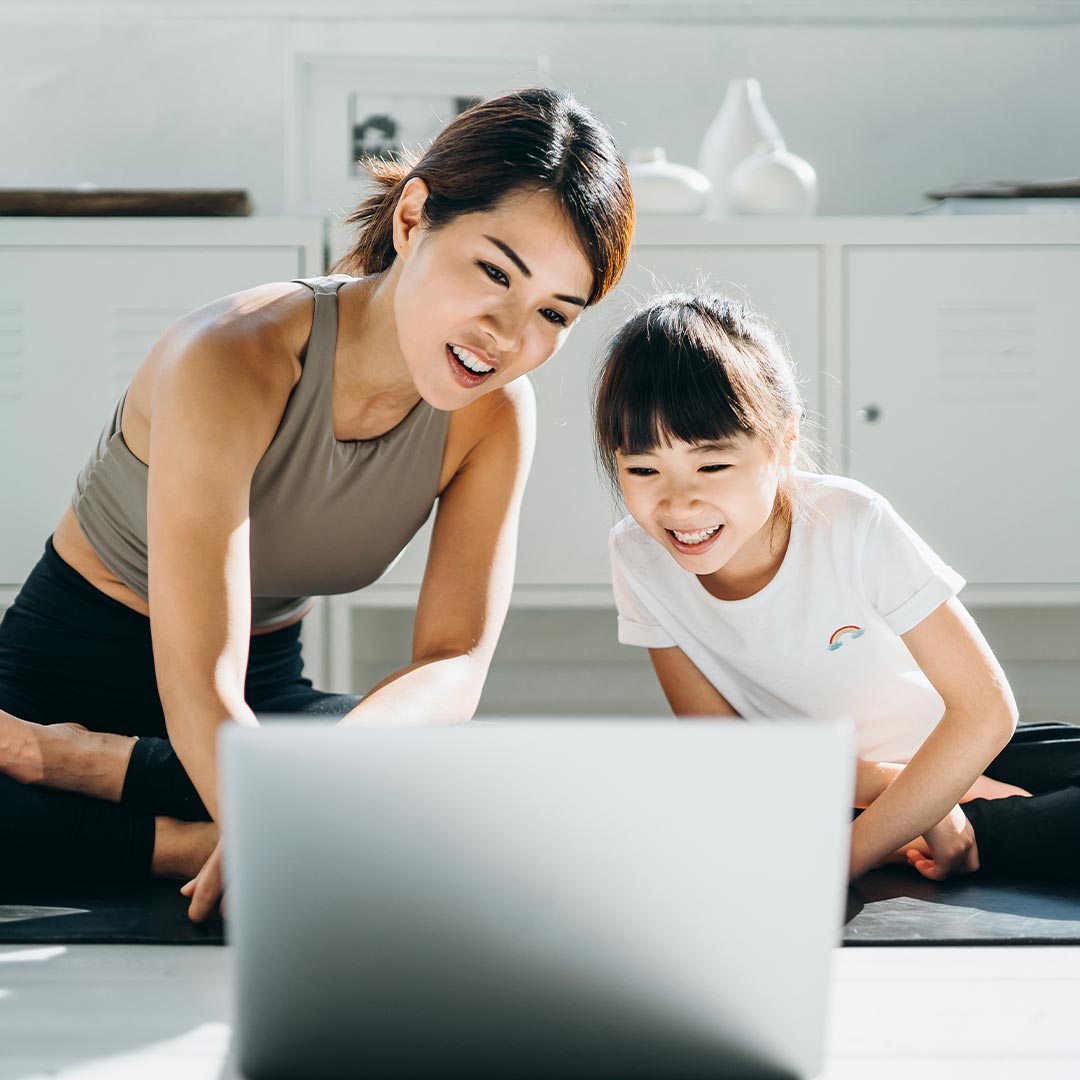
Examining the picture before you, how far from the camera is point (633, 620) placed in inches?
60.4

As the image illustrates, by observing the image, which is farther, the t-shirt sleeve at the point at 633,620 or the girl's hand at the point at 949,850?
the t-shirt sleeve at the point at 633,620

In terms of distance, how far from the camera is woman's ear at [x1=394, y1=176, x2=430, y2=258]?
50.2 inches

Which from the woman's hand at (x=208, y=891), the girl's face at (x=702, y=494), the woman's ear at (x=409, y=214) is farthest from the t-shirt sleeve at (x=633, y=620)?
the woman's hand at (x=208, y=891)

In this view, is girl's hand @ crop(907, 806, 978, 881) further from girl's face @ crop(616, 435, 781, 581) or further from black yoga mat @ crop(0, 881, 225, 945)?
black yoga mat @ crop(0, 881, 225, 945)

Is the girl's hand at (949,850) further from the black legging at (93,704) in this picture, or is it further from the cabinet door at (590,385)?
the cabinet door at (590,385)

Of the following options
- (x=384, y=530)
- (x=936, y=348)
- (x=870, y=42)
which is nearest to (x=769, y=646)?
(x=384, y=530)

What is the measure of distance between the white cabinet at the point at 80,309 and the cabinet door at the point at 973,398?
1055 millimetres

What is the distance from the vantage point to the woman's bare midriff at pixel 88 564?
147cm

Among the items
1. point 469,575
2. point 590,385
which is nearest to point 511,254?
point 469,575

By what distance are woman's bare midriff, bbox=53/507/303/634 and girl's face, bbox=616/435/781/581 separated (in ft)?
1.96

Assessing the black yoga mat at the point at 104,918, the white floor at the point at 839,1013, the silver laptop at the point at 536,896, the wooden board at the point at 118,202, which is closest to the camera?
the silver laptop at the point at 536,896

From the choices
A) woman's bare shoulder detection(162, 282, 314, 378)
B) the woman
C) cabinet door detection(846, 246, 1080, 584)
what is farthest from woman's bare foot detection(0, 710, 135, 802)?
cabinet door detection(846, 246, 1080, 584)

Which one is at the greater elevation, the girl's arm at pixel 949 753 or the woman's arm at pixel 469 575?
the woman's arm at pixel 469 575

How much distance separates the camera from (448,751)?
1.78 feet
